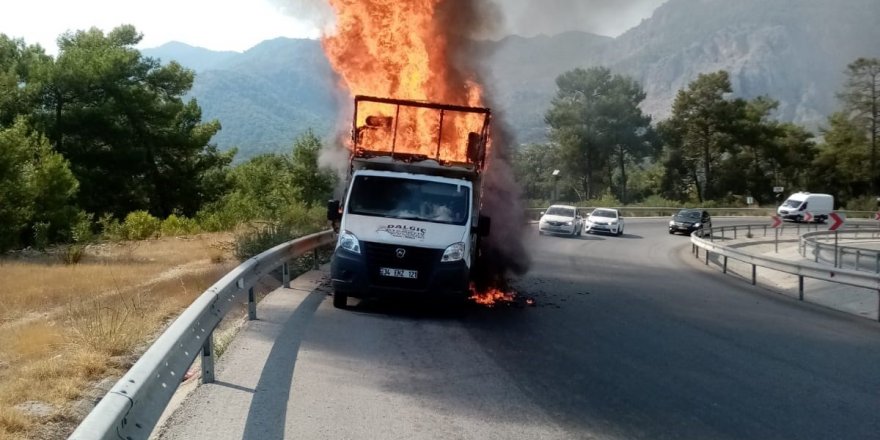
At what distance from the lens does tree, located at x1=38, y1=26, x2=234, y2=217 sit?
127 ft

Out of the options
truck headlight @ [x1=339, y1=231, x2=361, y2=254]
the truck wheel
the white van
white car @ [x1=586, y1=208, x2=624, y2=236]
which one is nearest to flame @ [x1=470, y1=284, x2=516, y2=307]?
the truck wheel

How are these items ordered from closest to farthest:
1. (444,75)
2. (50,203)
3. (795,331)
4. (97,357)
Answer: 1. (97,357)
2. (795,331)
3. (444,75)
4. (50,203)

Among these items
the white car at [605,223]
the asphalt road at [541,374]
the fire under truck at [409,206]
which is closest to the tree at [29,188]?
the asphalt road at [541,374]

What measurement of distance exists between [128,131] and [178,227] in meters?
11.1

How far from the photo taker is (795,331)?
35.7 feet

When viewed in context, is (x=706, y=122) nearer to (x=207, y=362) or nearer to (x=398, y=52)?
(x=398, y=52)

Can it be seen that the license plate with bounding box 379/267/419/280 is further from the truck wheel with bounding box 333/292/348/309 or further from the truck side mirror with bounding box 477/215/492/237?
the truck side mirror with bounding box 477/215/492/237

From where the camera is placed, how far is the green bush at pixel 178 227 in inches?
1183

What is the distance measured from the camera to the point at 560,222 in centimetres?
3703

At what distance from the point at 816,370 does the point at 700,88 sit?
87.5m

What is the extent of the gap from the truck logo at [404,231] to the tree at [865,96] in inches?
3471

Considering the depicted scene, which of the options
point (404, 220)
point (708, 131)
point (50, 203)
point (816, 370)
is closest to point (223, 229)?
point (50, 203)

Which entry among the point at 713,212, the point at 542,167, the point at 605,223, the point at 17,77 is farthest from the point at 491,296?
the point at 542,167

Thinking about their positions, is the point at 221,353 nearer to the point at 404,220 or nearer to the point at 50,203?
the point at 404,220
